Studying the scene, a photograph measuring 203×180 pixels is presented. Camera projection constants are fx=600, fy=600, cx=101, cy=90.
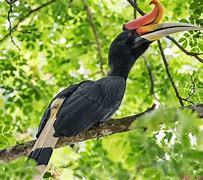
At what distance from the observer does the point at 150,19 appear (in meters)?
4.43

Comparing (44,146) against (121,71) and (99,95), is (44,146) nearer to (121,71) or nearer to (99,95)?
(99,95)

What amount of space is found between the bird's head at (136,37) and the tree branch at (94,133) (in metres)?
0.93

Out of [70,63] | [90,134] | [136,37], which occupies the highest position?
[136,37]

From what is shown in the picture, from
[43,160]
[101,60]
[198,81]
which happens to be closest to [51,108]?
[43,160]

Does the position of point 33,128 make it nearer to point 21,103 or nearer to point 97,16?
point 21,103

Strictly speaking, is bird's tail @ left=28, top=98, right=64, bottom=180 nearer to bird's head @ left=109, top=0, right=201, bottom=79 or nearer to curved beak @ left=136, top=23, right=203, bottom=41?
bird's head @ left=109, top=0, right=201, bottom=79

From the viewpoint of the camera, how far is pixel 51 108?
388cm

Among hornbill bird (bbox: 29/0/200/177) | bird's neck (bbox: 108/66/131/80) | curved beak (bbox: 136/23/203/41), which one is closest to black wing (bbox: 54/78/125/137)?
hornbill bird (bbox: 29/0/200/177)

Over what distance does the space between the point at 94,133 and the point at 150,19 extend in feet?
3.84

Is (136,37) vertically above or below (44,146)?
above

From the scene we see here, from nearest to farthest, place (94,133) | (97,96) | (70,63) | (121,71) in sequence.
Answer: (94,133)
(97,96)
(121,71)
(70,63)

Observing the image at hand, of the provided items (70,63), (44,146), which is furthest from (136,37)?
(70,63)

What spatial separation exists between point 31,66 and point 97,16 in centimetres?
100

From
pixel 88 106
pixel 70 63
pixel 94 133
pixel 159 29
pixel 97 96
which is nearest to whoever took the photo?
pixel 94 133
